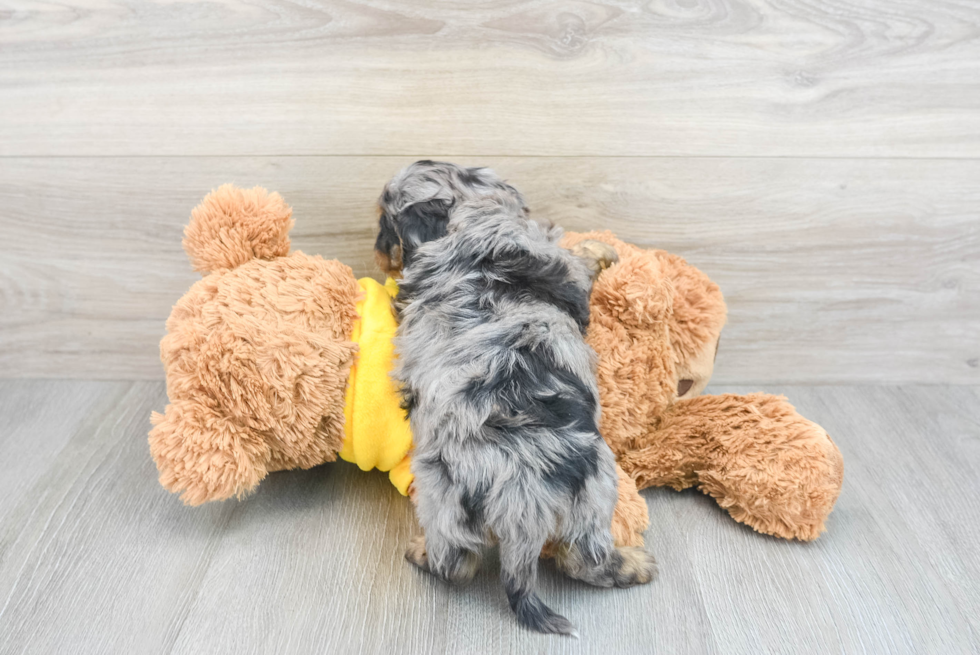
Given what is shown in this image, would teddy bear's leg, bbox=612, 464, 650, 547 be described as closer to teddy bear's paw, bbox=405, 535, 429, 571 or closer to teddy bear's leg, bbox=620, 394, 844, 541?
teddy bear's leg, bbox=620, 394, 844, 541

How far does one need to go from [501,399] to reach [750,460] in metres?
0.46

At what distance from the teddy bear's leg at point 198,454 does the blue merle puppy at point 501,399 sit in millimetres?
267

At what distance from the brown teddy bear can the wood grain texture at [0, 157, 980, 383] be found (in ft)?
0.62

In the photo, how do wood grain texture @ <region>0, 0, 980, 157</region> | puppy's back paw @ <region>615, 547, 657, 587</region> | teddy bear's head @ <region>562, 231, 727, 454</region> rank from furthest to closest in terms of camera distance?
wood grain texture @ <region>0, 0, 980, 157</region> → teddy bear's head @ <region>562, 231, 727, 454</region> → puppy's back paw @ <region>615, 547, 657, 587</region>

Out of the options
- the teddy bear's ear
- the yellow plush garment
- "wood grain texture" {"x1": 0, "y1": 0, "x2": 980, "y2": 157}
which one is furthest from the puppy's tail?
"wood grain texture" {"x1": 0, "y1": 0, "x2": 980, "y2": 157}

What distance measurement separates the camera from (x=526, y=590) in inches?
34.5

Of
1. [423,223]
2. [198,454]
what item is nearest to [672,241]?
[423,223]

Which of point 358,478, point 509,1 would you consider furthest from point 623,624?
point 509,1

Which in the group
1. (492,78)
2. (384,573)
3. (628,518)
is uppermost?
(492,78)

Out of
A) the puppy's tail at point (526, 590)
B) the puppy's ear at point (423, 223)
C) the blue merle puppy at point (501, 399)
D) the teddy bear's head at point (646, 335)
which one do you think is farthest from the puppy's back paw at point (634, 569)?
the puppy's ear at point (423, 223)

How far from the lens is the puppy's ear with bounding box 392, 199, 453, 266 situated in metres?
1.02

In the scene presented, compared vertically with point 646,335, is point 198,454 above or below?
below

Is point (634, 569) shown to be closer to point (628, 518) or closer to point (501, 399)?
point (628, 518)

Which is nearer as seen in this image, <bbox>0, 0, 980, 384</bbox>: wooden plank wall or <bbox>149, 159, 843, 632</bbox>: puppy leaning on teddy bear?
<bbox>149, 159, 843, 632</bbox>: puppy leaning on teddy bear
